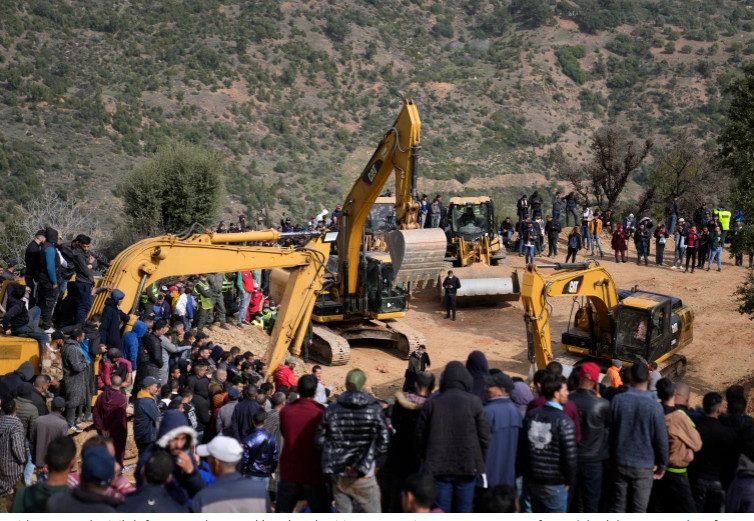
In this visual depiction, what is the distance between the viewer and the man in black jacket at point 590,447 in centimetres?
834

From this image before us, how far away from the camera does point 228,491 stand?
6.79 meters

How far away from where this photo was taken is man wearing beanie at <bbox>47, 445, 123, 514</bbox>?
6176mm

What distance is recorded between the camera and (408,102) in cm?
1773

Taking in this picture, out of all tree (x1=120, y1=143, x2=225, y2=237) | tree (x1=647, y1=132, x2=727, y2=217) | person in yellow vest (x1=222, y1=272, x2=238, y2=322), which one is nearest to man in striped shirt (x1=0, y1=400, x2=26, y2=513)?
person in yellow vest (x1=222, y1=272, x2=238, y2=322)

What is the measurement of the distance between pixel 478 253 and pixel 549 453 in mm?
20301

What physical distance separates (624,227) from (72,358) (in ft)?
79.1

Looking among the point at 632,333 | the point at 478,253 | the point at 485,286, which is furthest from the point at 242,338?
the point at 478,253

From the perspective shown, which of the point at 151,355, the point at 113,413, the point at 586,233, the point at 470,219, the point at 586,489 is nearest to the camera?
the point at 586,489

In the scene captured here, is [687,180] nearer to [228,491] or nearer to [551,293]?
[551,293]

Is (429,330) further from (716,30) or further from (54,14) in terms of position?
(716,30)

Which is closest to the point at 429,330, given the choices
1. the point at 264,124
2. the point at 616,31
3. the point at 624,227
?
the point at 624,227

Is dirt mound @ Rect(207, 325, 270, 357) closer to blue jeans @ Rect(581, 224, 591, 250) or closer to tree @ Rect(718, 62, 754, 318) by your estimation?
tree @ Rect(718, 62, 754, 318)

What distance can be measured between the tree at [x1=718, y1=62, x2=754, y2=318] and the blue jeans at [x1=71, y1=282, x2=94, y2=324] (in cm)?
1305

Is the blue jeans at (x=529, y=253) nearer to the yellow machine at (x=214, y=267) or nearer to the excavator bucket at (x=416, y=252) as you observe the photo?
the yellow machine at (x=214, y=267)
